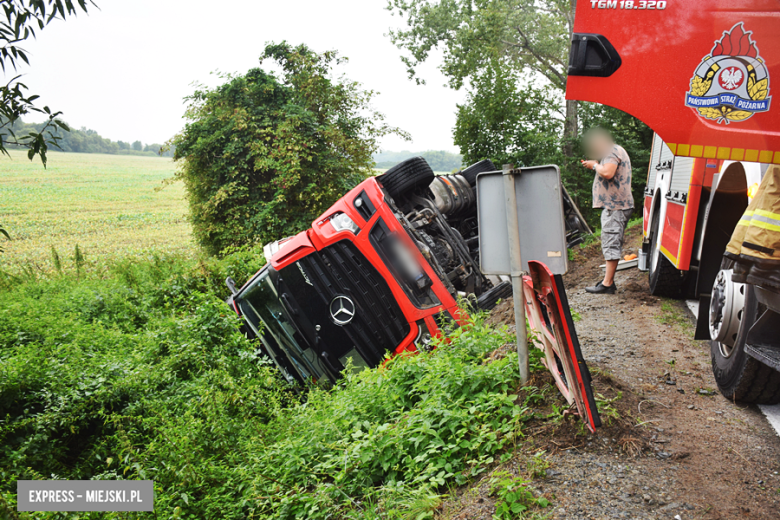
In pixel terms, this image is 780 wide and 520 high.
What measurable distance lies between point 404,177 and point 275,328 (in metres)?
2.47

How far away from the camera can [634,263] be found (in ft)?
25.4

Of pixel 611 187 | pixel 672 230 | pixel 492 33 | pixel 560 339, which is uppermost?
pixel 492 33

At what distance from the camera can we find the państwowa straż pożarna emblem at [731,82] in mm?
2340

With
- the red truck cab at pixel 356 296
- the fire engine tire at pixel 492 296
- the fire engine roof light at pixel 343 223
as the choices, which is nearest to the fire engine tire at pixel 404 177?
the red truck cab at pixel 356 296

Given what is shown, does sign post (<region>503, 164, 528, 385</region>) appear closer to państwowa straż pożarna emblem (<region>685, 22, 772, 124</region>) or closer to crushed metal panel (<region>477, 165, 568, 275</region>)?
crushed metal panel (<region>477, 165, 568, 275</region>)

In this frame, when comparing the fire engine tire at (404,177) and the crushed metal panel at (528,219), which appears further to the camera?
the fire engine tire at (404,177)

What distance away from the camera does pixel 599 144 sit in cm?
570

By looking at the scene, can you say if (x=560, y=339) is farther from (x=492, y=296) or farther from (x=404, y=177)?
(x=404, y=177)

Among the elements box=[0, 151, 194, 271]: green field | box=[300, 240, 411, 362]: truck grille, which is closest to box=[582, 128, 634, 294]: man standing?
box=[300, 240, 411, 362]: truck grille

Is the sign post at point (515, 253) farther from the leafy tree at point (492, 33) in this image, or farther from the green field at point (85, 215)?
the leafy tree at point (492, 33)

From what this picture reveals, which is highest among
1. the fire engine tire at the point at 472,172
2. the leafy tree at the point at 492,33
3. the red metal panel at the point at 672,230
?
the leafy tree at the point at 492,33

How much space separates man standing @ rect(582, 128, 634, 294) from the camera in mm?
5590

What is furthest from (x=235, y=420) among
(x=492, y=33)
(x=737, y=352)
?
(x=492, y=33)

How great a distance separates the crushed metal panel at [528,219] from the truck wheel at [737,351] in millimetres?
1154
